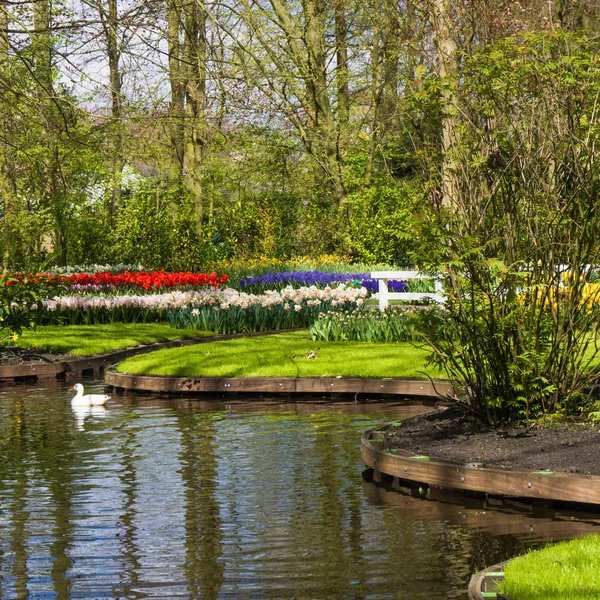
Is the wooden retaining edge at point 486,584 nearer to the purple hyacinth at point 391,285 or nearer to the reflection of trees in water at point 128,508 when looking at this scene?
the reflection of trees in water at point 128,508

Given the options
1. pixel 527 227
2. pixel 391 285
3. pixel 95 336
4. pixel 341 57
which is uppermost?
pixel 341 57

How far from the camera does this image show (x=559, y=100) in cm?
Answer: 970

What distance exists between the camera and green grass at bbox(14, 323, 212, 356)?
1938cm

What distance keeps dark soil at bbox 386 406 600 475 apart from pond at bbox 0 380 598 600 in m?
0.52

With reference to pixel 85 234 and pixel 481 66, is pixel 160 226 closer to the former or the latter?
pixel 85 234

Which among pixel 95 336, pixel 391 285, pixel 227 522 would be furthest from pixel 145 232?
pixel 227 522

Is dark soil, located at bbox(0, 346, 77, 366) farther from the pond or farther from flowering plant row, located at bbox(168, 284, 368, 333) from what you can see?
the pond

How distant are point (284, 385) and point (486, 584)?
9323mm

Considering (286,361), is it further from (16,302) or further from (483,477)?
(483,477)

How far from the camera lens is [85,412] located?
1340 cm

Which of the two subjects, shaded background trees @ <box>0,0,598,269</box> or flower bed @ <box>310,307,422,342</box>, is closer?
flower bed @ <box>310,307,422,342</box>

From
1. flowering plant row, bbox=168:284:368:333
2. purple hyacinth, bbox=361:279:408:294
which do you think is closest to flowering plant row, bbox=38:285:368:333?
flowering plant row, bbox=168:284:368:333

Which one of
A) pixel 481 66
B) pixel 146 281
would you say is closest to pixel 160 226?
pixel 146 281

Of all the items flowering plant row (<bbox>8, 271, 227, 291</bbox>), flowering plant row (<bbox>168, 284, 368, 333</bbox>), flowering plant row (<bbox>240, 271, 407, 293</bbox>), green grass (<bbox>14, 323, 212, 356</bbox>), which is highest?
flowering plant row (<bbox>8, 271, 227, 291</bbox>)
